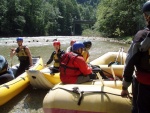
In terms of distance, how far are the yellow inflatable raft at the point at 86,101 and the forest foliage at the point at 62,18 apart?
2591 cm

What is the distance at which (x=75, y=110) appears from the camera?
3.38 meters

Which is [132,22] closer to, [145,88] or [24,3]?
[24,3]

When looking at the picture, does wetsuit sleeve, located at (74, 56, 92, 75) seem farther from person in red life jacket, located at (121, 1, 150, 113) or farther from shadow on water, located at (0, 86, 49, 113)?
person in red life jacket, located at (121, 1, 150, 113)

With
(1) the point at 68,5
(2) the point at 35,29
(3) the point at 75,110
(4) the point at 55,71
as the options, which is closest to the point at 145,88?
(3) the point at 75,110

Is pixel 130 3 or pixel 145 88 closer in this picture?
pixel 145 88

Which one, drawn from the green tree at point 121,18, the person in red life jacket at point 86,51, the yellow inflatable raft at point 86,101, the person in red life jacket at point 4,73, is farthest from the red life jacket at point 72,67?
the green tree at point 121,18

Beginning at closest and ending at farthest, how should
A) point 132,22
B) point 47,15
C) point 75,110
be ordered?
1. point 75,110
2. point 132,22
3. point 47,15

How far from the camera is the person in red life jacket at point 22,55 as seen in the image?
7128 mm

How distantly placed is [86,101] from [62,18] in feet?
218

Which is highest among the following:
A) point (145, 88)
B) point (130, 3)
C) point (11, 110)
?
point (130, 3)

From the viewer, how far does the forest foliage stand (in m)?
31.7

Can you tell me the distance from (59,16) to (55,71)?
2394 inches

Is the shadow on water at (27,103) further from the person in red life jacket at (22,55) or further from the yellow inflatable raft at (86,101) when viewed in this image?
the yellow inflatable raft at (86,101)

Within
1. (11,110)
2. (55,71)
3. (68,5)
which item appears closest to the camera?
(11,110)
